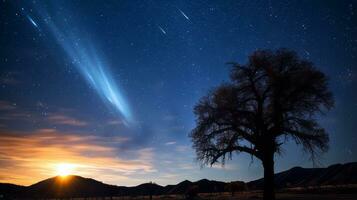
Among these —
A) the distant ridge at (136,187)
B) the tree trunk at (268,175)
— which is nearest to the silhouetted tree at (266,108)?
the tree trunk at (268,175)

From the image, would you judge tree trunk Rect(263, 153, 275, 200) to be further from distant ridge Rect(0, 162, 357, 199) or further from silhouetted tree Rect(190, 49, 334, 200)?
distant ridge Rect(0, 162, 357, 199)

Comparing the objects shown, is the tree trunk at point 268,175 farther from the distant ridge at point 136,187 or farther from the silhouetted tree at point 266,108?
the distant ridge at point 136,187

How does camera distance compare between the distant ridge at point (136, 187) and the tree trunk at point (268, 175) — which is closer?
the tree trunk at point (268, 175)

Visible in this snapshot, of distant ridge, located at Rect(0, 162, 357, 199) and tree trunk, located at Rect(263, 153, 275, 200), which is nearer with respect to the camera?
tree trunk, located at Rect(263, 153, 275, 200)

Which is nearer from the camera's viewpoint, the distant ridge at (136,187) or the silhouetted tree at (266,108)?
the silhouetted tree at (266,108)

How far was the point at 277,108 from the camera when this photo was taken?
2469cm

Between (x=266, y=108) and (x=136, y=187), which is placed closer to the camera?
(x=266, y=108)

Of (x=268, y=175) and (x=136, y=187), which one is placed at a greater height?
(x=268, y=175)

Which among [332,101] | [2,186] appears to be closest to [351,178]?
[332,101]

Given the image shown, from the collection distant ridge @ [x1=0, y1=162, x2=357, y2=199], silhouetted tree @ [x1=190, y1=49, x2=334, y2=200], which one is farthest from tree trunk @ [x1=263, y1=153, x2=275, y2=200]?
distant ridge @ [x1=0, y1=162, x2=357, y2=199]

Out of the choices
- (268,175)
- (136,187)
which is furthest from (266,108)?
(136,187)

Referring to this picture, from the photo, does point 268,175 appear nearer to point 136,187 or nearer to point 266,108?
point 266,108

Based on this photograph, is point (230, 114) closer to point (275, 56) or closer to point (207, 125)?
point (207, 125)

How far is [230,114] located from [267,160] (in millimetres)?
4031
